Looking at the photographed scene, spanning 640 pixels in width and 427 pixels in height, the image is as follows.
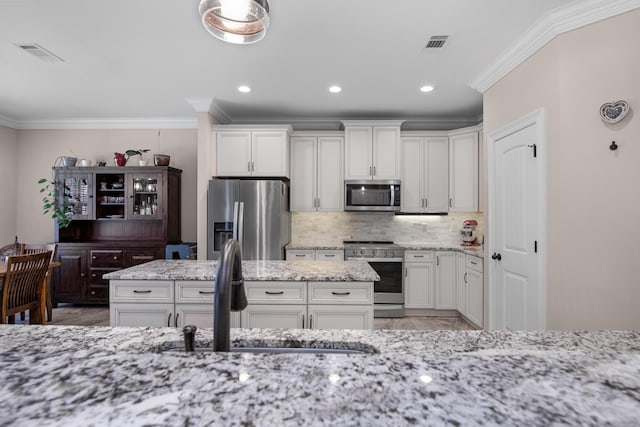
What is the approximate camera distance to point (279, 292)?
A: 80.4 inches

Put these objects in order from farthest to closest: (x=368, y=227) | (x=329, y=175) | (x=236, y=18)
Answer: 1. (x=368, y=227)
2. (x=329, y=175)
3. (x=236, y=18)

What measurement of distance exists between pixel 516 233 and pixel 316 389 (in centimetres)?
277

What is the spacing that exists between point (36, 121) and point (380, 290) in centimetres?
578

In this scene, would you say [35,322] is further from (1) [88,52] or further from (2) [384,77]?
(2) [384,77]

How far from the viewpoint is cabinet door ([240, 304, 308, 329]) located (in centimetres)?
203

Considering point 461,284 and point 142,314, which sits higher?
point 142,314

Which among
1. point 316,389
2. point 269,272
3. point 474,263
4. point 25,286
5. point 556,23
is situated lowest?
point 25,286

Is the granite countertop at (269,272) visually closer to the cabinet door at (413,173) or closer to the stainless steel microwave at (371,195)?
the stainless steel microwave at (371,195)

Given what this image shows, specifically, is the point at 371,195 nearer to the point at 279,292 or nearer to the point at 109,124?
the point at 279,292

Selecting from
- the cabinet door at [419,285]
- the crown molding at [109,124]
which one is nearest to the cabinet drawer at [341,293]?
the cabinet door at [419,285]

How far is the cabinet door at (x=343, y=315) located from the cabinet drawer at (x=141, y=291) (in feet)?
3.15

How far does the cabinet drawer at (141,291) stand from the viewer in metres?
2.03

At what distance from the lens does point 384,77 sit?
126 inches

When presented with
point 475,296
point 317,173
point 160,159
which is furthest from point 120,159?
point 475,296
